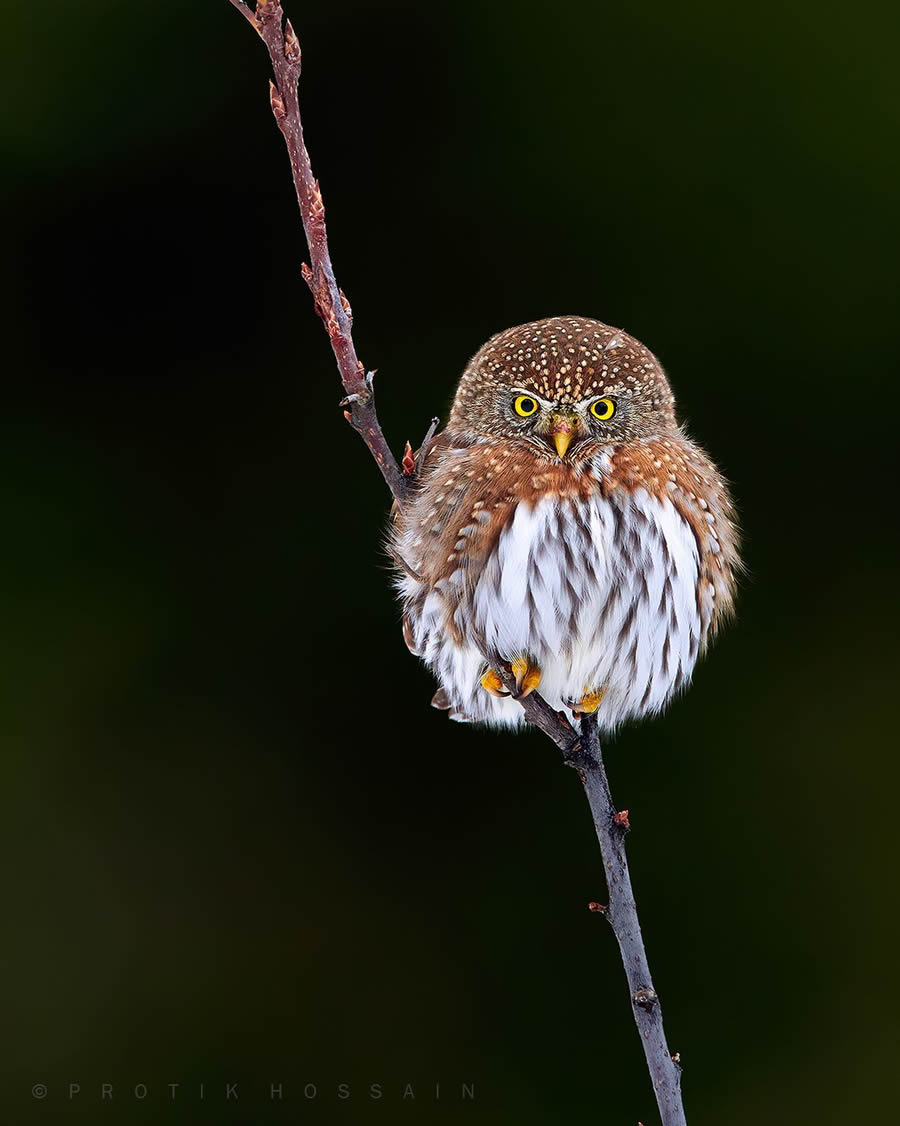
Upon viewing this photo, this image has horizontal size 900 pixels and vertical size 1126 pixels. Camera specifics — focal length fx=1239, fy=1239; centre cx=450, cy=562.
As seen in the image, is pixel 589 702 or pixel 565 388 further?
pixel 589 702

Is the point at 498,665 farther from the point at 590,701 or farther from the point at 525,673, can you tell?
the point at 590,701

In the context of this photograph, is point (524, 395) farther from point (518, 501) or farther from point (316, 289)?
point (316, 289)

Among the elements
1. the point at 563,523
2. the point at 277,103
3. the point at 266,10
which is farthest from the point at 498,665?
the point at 266,10

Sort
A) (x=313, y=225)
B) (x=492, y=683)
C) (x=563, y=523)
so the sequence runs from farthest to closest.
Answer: (x=492, y=683) < (x=563, y=523) < (x=313, y=225)

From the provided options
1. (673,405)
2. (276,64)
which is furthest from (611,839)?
(276,64)

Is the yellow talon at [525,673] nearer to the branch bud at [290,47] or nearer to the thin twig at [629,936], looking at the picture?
the thin twig at [629,936]

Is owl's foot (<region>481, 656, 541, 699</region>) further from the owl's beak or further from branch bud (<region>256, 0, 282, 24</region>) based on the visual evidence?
branch bud (<region>256, 0, 282, 24</region>)

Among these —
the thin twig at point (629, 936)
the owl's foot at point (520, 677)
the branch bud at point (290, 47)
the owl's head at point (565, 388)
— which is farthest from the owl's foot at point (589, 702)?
the branch bud at point (290, 47)

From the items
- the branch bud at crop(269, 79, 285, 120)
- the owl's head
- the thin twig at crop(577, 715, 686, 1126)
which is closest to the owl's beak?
the owl's head
